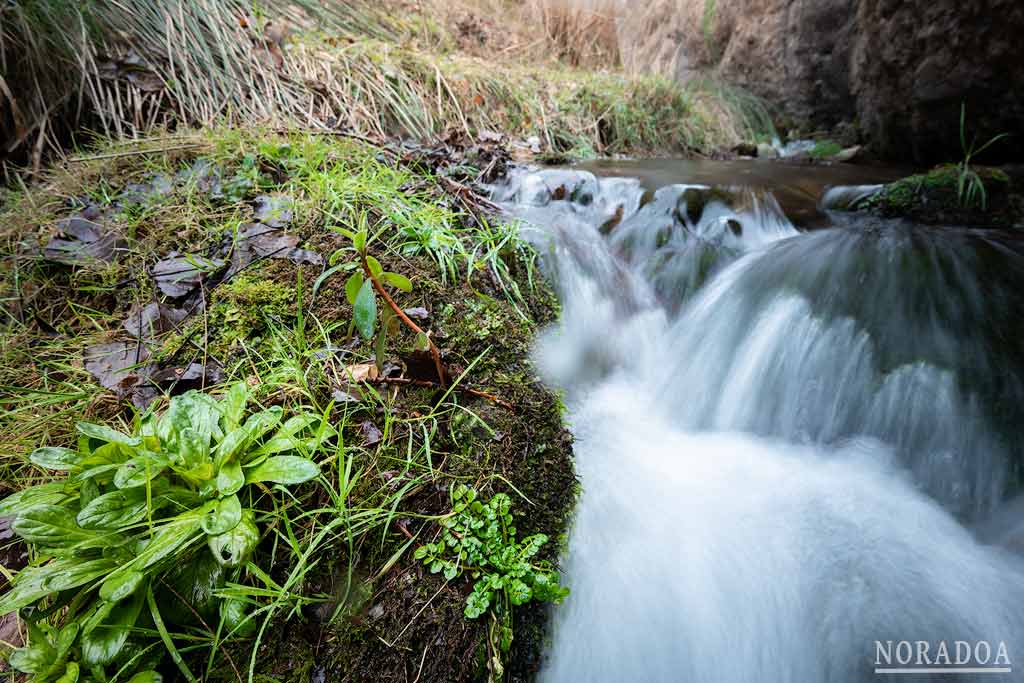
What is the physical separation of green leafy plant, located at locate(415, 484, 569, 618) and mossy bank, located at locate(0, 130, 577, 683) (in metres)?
0.03

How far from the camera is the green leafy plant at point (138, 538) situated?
799 millimetres

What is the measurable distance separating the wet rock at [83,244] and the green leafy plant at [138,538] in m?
1.10

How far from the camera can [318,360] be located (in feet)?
4.42

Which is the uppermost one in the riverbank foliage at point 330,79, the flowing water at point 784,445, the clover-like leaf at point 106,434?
the riverbank foliage at point 330,79

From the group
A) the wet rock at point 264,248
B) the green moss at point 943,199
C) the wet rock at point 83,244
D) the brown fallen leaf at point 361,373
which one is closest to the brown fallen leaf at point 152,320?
the wet rock at point 264,248

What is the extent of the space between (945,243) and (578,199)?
2158 millimetres

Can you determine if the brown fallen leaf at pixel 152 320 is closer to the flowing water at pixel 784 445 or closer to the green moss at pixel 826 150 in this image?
the flowing water at pixel 784 445

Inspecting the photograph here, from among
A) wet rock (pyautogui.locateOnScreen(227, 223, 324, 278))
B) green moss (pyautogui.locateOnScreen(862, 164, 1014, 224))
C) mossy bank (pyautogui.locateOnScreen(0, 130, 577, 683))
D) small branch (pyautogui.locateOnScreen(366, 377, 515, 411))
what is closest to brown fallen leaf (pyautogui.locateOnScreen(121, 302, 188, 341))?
mossy bank (pyautogui.locateOnScreen(0, 130, 577, 683))

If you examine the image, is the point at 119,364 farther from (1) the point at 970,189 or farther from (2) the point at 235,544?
(1) the point at 970,189

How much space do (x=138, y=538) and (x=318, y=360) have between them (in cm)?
60

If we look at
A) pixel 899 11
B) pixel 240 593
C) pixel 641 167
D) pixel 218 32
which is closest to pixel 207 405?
pixel 240 593

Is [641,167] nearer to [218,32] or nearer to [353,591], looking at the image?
[218,32]

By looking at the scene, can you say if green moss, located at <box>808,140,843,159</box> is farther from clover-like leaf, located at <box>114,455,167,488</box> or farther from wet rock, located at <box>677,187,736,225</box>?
clover-like leaf, located at <box>114,455,167,488</box>

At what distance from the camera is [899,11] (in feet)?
11.3
